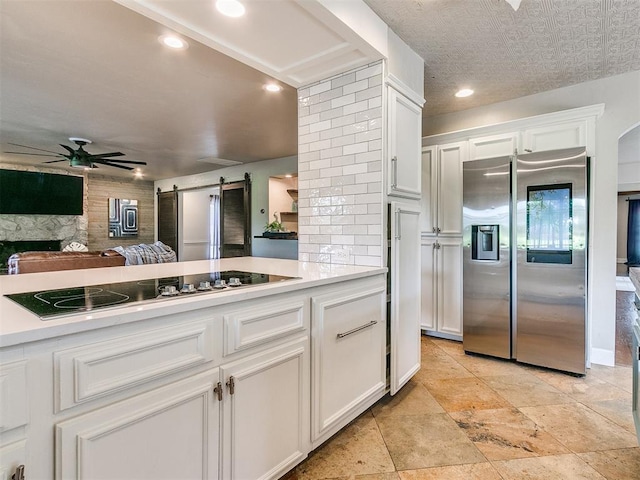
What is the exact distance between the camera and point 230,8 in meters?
1.56

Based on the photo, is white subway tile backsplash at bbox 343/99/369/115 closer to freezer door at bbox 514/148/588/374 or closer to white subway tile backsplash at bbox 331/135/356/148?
white subway tile backsplash at bbox 331/135/356/148

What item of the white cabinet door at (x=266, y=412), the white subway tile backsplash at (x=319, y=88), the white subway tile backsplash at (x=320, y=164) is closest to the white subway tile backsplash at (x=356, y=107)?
the white subway tile backsplash at (x=319, y=88)

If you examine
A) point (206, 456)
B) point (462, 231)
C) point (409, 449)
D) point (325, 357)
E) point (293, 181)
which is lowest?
point (409, 449)

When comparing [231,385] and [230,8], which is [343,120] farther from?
[231,385]

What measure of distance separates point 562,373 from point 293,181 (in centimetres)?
514

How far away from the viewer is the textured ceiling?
1.98m

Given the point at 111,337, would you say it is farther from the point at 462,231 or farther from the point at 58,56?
the point at 462,231

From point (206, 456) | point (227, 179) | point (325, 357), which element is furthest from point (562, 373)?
point (227, 179)

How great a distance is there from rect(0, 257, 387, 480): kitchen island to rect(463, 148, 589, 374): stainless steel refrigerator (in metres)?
1.74

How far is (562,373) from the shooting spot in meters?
2.68

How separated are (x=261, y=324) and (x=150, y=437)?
48cm

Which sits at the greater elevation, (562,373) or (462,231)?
(462,231)

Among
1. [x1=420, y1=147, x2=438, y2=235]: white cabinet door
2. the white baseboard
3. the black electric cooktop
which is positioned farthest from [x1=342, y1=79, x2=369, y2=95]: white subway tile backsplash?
the white baseboard

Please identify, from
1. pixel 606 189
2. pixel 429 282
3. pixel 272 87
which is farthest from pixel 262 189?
pixel 606 189
